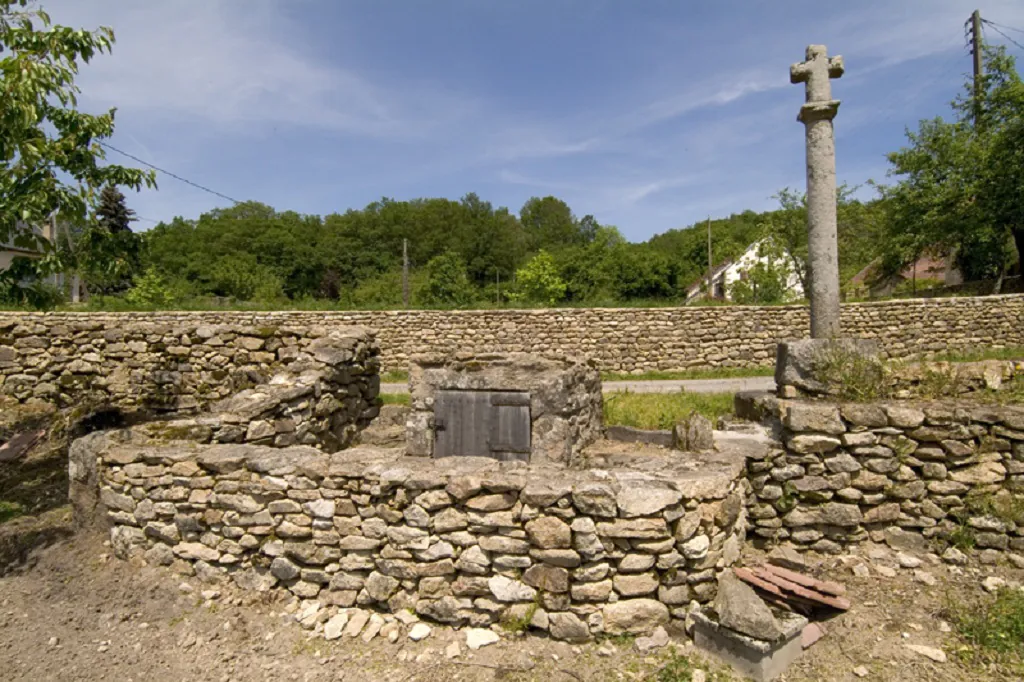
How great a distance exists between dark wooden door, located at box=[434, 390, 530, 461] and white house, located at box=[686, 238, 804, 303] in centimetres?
1938

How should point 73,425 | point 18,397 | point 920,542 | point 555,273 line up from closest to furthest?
point 920,542
point 73,425
point 18,397
point 555,273

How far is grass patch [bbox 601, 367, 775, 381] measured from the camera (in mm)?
15875

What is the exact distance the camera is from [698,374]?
1641cm

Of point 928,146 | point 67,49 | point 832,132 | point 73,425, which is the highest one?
point 928,146

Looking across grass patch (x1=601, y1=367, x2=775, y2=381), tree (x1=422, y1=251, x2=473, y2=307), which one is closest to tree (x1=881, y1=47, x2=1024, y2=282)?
grass patch (x1=601, y1=367, x2=775, y2=381)

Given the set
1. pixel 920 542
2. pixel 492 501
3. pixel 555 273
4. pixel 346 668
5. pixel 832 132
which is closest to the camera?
pixel 346 668

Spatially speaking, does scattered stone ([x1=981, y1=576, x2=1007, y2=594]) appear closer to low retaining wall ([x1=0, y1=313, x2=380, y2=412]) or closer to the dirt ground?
the dirt ground

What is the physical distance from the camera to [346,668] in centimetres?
388

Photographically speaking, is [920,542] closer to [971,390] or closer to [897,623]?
[897,623]

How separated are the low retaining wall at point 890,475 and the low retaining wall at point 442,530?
0.59 m

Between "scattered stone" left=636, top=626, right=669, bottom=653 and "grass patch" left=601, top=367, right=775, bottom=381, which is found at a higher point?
"grass patch" left=601, top=367, right=775, bottom=381

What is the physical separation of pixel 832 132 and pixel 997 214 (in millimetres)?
18776

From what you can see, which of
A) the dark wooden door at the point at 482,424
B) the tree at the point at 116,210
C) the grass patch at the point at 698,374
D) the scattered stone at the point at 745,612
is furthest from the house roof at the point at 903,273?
the tree at the point at 116,210

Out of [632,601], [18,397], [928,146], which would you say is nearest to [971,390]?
[632,601]
